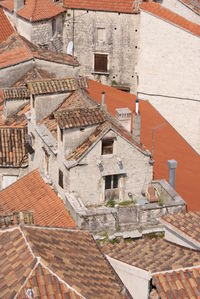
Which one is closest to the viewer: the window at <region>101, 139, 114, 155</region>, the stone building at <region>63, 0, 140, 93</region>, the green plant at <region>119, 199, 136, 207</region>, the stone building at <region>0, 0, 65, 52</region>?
the window at <region>101, 139, 114, 155</region>

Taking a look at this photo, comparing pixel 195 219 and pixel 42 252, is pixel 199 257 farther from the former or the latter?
pixel 42 252

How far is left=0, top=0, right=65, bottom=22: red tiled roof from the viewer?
2094 inches

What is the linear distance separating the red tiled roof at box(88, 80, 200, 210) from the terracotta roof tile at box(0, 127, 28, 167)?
7669 mm

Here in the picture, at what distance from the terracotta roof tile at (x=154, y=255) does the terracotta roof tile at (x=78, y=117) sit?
19.5ft

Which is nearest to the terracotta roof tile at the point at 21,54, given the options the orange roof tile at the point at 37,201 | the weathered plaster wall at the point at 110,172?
the orange roof tile at the point at 37,201

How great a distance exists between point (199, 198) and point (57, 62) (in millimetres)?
13775

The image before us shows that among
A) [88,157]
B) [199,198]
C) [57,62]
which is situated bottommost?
[199,198]

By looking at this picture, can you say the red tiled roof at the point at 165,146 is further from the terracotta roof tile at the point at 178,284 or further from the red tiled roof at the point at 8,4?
the terracotta roof tile at the point at 178,284

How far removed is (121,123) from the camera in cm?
3809

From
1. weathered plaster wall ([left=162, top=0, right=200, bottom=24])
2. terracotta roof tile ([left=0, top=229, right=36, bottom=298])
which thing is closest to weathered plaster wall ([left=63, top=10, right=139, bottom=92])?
weathered plaster wall ([left=162, top=0, right=200, bottom=24])

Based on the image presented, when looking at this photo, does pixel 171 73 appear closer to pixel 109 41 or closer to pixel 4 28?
pixel 109 41

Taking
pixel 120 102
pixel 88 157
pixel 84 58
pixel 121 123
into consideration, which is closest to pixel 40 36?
pixel 84 58

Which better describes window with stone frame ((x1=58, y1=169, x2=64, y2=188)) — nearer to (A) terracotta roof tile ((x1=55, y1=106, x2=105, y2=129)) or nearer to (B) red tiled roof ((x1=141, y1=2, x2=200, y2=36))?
(A) terracotta roof tile ((x1=55, y1=106, x2=105, y2=129))

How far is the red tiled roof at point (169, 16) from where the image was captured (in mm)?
51875
